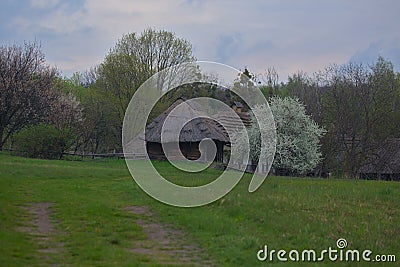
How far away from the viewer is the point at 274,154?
36.8 meters

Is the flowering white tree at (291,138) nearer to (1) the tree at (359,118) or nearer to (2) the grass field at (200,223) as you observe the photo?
(1) the tree at (359,118)

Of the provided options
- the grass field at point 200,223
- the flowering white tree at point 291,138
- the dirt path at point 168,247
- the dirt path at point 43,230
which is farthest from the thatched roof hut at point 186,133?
the dirt path at point 168,247

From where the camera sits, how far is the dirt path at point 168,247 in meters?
8.57

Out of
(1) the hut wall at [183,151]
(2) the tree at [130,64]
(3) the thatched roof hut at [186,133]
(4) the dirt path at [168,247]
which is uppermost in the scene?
(2) the tree at [130,64]

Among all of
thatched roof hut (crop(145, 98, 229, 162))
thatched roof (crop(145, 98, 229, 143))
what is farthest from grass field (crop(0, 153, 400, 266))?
thatched roof hut (crop(145, 98, 229, 162))

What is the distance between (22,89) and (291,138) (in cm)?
2121

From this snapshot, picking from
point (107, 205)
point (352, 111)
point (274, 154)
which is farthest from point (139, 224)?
point (352, 111)

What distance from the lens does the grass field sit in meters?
8.62

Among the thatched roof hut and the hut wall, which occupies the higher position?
the thatched roof hut

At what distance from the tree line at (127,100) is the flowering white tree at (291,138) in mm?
992

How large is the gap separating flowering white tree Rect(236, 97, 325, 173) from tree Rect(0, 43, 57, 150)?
54.7 feet

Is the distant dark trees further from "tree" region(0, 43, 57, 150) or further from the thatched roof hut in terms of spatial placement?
"tree" region(0, 43, 57, 150)

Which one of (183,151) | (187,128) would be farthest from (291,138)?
(183,151)

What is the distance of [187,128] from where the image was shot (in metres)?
43.0
